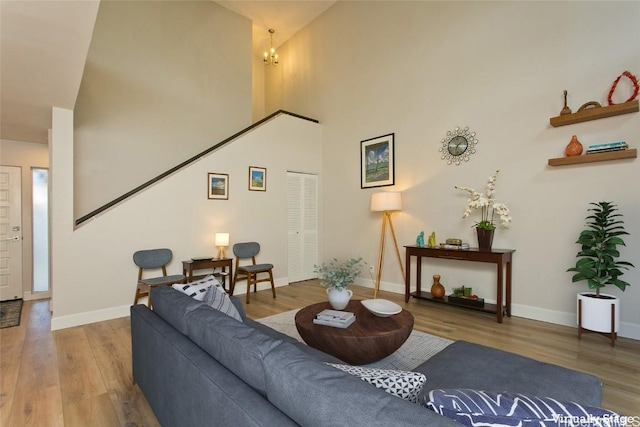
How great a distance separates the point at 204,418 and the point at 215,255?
384 centimetres

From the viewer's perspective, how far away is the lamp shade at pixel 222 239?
468cm

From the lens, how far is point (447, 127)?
4.55 meters

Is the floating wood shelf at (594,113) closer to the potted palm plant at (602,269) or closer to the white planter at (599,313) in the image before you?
the potted palm plant at (602,269)

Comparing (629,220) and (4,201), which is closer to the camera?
(629,220)

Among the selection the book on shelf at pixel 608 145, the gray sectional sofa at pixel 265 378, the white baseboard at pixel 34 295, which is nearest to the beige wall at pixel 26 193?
the white baseboard at pixel 34 295

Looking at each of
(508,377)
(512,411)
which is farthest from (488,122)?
(512,411)

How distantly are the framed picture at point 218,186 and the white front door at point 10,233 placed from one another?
2983 mm

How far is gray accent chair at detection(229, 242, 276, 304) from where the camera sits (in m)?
4.71

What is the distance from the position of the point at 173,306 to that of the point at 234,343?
2.52 ft

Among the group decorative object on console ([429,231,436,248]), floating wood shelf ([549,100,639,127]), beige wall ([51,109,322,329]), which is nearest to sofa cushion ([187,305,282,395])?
beige wall ([51,109,322,329])

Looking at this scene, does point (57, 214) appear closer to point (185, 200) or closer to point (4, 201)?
point (185, 200)

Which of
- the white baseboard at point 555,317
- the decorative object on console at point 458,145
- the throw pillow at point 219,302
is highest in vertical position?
the decorative object on console at point 458,145

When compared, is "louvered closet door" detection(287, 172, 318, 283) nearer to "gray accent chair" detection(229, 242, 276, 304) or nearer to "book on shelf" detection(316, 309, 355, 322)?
"gray accent chair" detection(229, 242, 276, 304)

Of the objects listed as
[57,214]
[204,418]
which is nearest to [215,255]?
[57,214]
